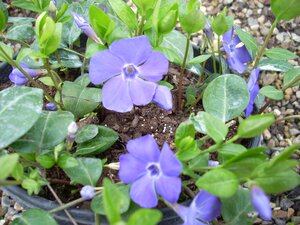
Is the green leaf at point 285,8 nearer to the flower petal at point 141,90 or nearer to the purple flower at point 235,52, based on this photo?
the purple flower at point 235,52

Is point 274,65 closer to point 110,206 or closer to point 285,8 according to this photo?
point 285,8

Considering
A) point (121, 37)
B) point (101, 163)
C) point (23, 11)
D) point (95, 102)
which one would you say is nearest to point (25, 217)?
point (101, 163)

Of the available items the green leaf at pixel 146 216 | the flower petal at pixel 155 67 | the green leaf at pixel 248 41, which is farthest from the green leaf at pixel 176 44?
the green leaf at pixel 146 216

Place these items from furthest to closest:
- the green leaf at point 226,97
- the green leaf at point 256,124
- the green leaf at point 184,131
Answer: the green leaf at point 226,97 → the green leaf at point 184,131 → the green leaf at point 256,124

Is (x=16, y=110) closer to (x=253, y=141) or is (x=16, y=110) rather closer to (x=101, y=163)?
(x=101, y=163)

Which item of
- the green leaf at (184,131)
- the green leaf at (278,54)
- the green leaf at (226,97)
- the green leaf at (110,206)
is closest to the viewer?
the green leaf at (110,206)

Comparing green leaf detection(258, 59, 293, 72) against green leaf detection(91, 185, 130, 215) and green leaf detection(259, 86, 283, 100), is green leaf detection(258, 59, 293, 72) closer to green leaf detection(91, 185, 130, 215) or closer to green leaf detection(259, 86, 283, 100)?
green leaf detection(259, 86, 283, 100)
